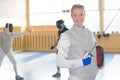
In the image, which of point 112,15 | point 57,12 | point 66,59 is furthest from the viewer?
point 57,12

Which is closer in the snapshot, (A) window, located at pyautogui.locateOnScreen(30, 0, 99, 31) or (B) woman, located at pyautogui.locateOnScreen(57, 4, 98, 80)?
(B) woman, located at pyautogui.locateOnScreen(57, 4, 98, 80)

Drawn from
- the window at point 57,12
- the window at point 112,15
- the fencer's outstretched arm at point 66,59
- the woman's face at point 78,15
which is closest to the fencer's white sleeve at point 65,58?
the fencer's outstretched arm at point 66,59

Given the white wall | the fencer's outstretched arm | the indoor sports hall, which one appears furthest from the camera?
the white wall

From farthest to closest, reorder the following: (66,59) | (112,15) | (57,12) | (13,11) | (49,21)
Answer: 1. (49,21)
2. (57,12)
3. (13,11)
4. (112,15)
5. (66,59)

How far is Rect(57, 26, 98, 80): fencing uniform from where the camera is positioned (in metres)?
1.87

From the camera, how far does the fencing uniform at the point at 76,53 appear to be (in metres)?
1.87

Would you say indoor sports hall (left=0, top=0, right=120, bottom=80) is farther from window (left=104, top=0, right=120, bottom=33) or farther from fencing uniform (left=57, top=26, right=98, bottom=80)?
fencing uniform (left=57, top=26, right=98, bottom=80)

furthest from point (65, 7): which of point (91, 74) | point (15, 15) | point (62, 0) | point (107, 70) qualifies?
point (91, 74)

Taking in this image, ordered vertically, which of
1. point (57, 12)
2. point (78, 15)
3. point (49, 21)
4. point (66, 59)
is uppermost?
point (57, 12)

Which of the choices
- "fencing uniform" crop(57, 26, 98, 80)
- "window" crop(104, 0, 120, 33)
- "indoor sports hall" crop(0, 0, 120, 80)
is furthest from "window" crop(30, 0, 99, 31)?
"fencing uniform" crop(57, 26, 98, 80)

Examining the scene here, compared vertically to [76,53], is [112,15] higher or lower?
higher

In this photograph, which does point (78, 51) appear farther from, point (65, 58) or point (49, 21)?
point (49, 21)

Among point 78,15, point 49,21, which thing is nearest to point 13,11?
point 49,21

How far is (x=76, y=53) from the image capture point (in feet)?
6.36
